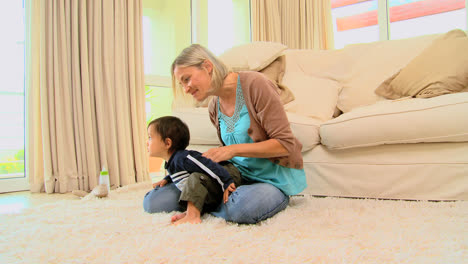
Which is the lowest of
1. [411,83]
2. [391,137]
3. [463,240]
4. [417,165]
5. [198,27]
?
[463,240]

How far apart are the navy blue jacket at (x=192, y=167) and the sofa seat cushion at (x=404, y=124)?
0.68 m

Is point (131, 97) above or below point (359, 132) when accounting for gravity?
above

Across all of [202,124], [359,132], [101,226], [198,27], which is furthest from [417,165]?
[198,27]

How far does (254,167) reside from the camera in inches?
54.5

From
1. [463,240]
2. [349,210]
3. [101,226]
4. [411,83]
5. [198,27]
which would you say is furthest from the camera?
[198,27]

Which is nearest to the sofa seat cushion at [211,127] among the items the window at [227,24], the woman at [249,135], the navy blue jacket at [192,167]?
the woman at [249,135]

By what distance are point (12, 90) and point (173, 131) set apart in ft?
5.99

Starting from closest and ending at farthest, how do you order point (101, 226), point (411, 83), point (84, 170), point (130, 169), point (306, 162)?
point (101, 226), point (306, 162), point (411, 83), point (84, 170), point (130, 169)

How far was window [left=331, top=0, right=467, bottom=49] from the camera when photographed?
4051 mm

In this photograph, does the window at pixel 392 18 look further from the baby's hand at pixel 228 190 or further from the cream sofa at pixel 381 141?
the baby's hand at pixel 228 190

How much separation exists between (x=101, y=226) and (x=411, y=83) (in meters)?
1.74

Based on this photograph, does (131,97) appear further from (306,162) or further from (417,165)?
(417,165)

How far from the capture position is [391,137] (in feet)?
5.17

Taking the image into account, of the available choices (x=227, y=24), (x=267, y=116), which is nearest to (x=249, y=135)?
(x=267, y=116)
